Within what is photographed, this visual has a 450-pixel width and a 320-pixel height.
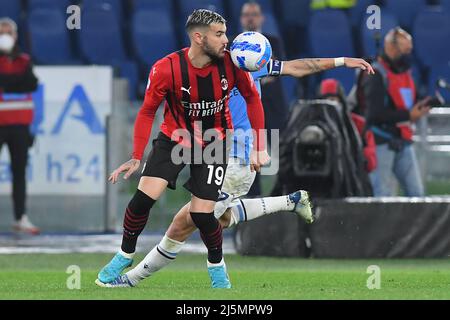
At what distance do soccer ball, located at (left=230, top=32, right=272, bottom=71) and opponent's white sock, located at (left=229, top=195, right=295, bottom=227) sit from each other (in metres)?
1.47

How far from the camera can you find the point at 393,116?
543 inches

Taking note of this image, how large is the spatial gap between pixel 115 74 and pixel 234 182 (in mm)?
5832

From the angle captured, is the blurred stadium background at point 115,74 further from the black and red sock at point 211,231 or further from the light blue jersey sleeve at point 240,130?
the black and red sock at point 211,231

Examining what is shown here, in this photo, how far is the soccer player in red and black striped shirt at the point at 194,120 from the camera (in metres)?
8.67

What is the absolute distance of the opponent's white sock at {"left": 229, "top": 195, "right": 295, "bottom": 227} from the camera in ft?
32.5

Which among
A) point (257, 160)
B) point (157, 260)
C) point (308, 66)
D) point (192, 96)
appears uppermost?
point (308, 66)

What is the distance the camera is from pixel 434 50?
63.9ft

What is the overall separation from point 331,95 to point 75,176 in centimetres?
304

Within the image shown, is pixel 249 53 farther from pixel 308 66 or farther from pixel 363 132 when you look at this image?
pixel 363 132

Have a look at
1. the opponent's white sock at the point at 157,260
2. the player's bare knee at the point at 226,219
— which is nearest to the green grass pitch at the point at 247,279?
the opponent's white sock at the point at 157,260

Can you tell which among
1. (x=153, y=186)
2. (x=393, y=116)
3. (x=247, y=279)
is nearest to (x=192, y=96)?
(x=153, y=186)
